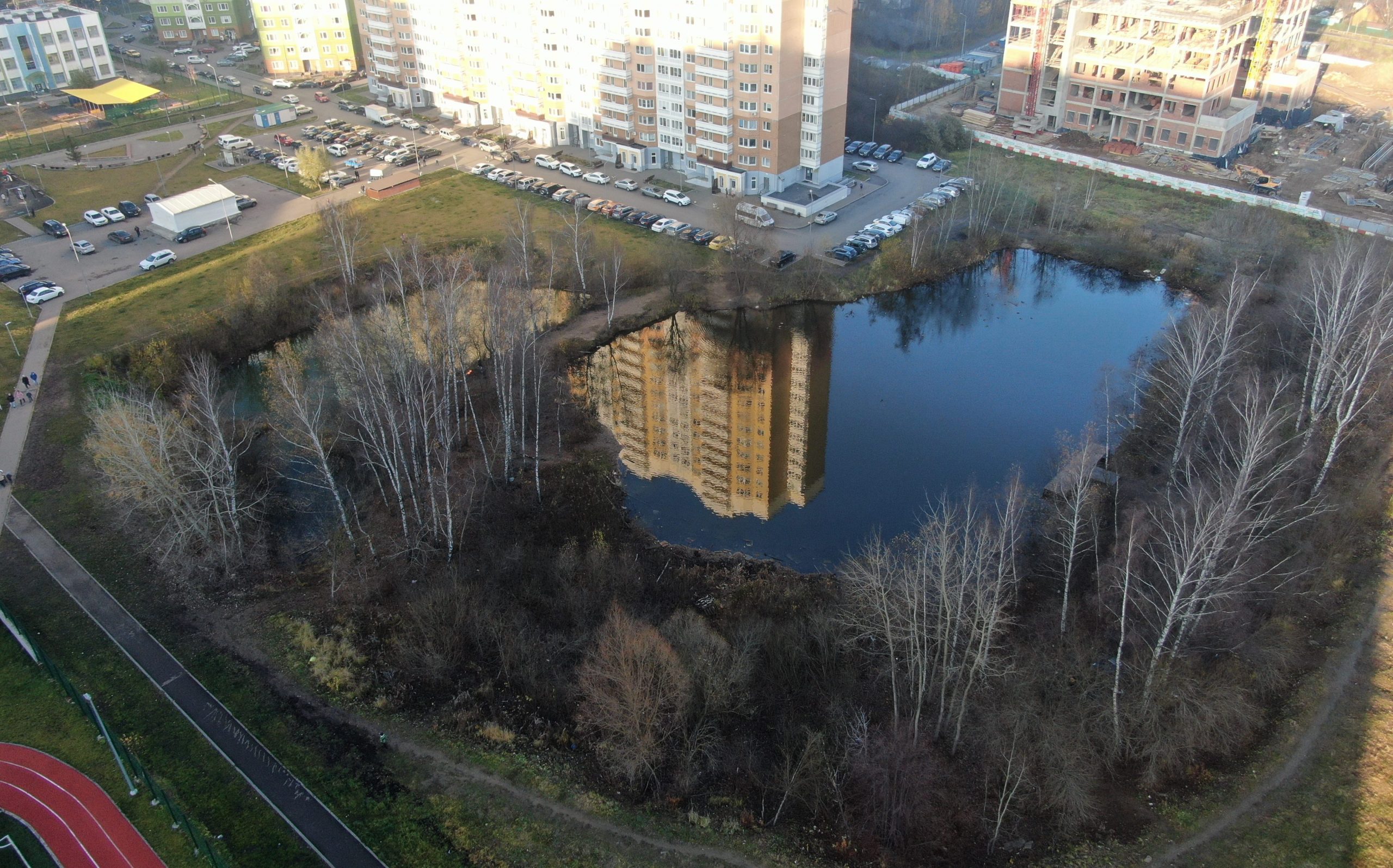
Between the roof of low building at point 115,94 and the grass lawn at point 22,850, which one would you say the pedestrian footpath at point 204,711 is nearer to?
the grass lawn at point 22,850

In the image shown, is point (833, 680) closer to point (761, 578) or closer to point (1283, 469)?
point (761, 578)

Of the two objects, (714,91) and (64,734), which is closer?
(64,734)

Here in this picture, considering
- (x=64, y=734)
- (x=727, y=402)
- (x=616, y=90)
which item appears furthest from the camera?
(x=616, y=90)

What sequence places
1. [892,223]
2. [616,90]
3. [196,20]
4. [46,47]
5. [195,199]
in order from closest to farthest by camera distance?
[892,223], [195,199], [616,90], [46,47], [196,20]

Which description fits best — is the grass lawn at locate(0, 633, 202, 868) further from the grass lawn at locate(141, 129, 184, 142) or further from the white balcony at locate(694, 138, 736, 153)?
the grass lawn at locate(141, 129, 184, 142)

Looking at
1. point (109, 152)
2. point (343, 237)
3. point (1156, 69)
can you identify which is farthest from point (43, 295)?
point (1156, 69)

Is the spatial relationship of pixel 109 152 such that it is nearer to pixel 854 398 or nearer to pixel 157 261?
pixel 157 261

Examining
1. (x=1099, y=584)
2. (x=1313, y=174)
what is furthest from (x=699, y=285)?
(x=1313, y=174)
